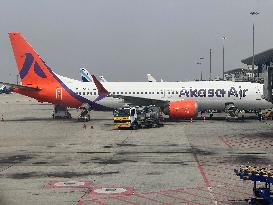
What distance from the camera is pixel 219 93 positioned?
55719 millimetres

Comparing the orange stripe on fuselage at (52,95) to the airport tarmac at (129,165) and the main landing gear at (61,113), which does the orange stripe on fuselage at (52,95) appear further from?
the airport tarmac at (129,165)

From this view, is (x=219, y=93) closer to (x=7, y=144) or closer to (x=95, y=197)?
(x=7, y=144)

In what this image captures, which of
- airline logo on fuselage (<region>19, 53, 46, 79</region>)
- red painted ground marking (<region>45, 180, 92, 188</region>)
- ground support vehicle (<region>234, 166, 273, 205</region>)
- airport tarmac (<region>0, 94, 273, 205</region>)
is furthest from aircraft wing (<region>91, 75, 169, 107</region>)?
ground support vehicle (<region>234, 166, 273, 205</region>)

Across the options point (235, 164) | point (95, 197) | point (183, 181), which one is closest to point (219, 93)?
point (235, 164)

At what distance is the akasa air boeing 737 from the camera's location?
55719 millimetres

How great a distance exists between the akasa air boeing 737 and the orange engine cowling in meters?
2.79

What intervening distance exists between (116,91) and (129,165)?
34.5 metres

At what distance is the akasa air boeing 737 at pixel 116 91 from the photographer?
55719mm

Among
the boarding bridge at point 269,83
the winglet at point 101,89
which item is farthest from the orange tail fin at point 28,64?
the boarding bridge at point 269,83

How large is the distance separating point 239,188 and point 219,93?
37.6m

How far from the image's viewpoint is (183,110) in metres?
52.0

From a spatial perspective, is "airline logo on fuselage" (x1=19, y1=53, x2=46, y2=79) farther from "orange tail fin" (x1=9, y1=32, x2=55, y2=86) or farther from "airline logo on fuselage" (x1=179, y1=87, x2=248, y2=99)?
"airline logo on fuselage" (x1=179, y1=87, x2=248, y2=99)

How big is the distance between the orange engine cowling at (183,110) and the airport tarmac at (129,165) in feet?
26.6

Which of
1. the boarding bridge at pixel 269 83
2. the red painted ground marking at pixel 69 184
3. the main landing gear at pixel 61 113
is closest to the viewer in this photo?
the red painted ground marking at pixel 69 184
